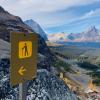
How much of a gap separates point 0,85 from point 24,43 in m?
7.63

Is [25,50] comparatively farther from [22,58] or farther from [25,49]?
[22,58]

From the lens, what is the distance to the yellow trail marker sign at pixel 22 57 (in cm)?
889

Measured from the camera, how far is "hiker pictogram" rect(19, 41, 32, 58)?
9.02 meters

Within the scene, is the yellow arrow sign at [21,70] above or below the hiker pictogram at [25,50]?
below

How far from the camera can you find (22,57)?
9.09 meters

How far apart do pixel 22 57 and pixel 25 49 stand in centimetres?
20

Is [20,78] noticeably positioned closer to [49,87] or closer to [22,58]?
[22,58]

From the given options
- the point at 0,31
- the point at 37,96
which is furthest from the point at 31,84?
the point at 0,31

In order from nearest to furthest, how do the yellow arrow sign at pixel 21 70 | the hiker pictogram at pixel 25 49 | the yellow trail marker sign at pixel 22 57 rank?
the yellow trail marker sign at pixel 22 57
the hiker pictogram at pixel 25 49
the yellow arrow sign at pixel 21 70

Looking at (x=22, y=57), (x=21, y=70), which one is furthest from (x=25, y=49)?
(x=21, y=70)

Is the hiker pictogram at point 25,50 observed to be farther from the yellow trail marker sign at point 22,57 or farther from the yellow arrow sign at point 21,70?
the yellow arrow sign at point 21,70

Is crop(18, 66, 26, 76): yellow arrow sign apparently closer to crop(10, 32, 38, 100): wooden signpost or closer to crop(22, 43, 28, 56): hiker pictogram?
crop(10, 32, 38, 100): wooden signpost

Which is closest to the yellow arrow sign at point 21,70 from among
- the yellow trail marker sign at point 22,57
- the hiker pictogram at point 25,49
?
the yellow trail marker sign at point 22,57

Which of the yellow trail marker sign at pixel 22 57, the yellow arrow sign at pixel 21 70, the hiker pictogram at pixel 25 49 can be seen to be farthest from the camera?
the yellow arrow sign at pixel 21 70
